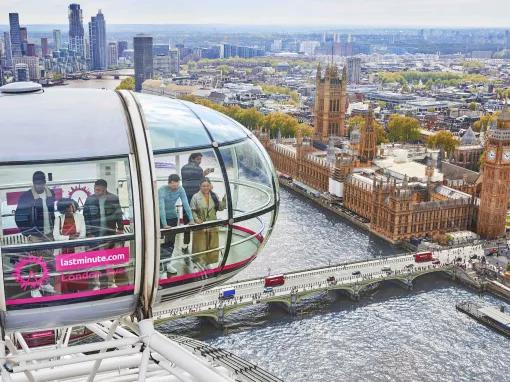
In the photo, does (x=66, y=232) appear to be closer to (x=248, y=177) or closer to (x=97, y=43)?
(x=248, y=177)

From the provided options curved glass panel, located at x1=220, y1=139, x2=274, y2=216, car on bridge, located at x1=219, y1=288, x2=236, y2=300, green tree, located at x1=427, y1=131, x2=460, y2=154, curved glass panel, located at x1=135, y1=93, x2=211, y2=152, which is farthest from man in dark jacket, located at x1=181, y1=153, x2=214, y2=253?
green tree, located at x1=427, y1=131, x2=460, y2=154

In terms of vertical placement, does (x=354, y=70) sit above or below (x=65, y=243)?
below

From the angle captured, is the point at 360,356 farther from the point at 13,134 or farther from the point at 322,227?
the point at 13,134

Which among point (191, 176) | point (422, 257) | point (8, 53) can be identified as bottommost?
point (422, 257)

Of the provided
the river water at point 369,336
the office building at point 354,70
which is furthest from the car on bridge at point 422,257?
the office building at point 354,70

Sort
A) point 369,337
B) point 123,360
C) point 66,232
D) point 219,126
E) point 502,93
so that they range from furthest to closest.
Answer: point 502,93, point 369,337, point 219,126, point 123,360, point 66,232

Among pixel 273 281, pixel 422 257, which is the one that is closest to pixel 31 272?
pixel 273 281
